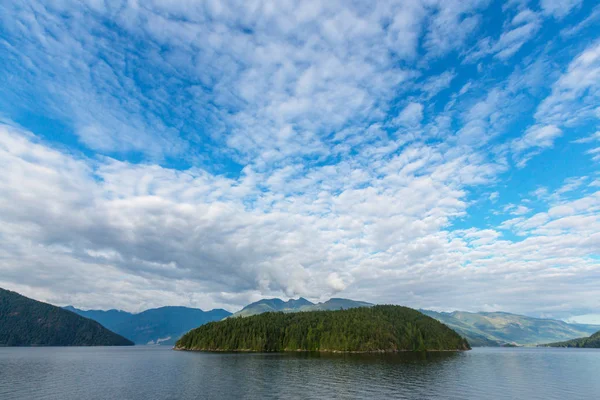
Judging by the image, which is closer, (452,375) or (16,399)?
(16,399)

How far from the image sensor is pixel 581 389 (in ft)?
344

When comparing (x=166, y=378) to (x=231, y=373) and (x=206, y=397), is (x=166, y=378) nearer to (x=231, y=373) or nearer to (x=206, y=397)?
(x=231, y=373)

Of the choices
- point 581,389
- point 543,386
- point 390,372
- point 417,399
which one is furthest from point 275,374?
point 581,389

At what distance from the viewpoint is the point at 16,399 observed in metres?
82.6

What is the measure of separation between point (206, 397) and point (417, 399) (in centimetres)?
5212

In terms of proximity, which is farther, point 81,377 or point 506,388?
point 81,377

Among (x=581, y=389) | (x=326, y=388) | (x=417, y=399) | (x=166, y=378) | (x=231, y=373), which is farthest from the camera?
(x=231, y=373)

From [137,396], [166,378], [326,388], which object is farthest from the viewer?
[166,378]

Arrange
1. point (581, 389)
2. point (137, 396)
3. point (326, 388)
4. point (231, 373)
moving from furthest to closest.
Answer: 1. point (231, 373)
2. point (581, 389)
3. point (326, 388)
4. point (137, 396)

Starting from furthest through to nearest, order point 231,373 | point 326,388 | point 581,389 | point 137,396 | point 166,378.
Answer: point 231,373 → point 166,378 → point 581,389 → point 326,388 → point 137,396

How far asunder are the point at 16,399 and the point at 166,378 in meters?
49.6

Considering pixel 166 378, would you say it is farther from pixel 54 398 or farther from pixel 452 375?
pixel 452 375

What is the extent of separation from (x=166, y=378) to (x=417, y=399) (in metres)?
89.4

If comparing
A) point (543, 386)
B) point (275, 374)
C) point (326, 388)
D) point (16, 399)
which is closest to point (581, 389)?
point (543, 386)
